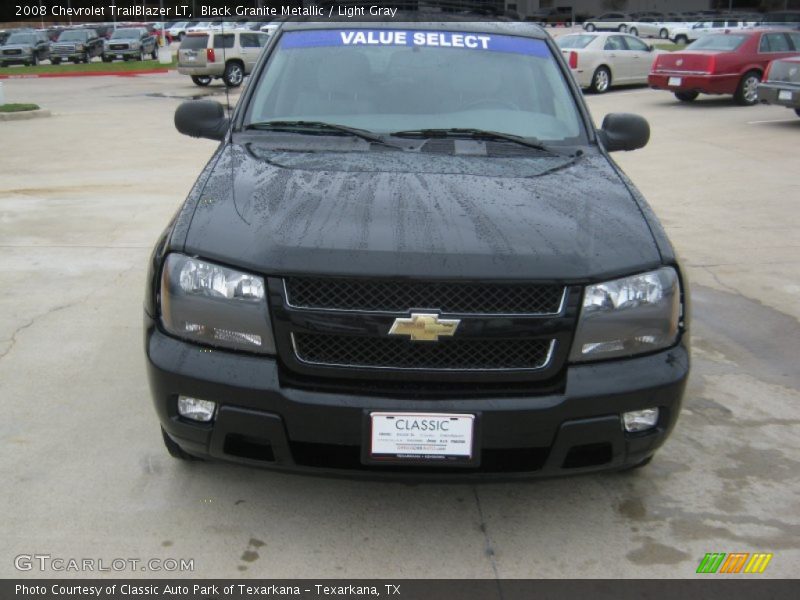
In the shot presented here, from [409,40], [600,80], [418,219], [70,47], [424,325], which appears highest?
[409,40]

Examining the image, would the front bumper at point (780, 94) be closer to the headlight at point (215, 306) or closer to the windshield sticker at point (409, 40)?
the windshield sticker at point (409, 40)

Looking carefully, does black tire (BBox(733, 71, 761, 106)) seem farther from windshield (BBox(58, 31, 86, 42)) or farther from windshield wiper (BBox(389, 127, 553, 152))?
windshield (BBox(58, 31, 86, 42))

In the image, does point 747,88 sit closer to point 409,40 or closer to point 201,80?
point 409,40

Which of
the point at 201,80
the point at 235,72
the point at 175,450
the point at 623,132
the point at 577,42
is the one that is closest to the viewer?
the point at 175,450

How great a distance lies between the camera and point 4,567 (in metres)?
2.82

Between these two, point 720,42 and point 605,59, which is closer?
point 720,42

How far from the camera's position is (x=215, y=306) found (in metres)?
2.75

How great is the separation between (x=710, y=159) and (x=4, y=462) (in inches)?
392

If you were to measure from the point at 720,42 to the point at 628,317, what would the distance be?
55.8ft

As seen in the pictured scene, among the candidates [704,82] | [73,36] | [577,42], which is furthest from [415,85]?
[73,36]

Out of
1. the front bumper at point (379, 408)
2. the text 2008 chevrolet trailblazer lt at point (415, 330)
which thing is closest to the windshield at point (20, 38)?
the text 2008 chevrolet trailblazer lt at point (415, 330)

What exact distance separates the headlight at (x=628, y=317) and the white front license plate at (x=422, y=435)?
45 cm

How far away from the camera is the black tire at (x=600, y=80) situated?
20.5 metres

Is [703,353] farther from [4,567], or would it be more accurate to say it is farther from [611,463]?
[4,567]
